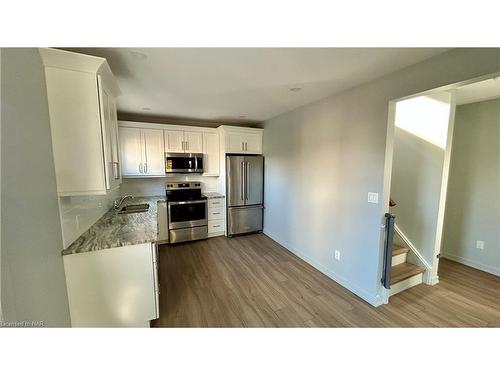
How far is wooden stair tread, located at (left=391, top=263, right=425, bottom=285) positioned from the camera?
7.34ft

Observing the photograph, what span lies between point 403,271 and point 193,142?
3.90m

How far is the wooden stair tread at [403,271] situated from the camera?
7.34 feet

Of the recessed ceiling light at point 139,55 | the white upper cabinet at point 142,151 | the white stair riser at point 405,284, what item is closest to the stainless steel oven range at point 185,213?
the white upper cabinet at point 142,151

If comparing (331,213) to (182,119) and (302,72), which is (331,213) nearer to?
(302,72)

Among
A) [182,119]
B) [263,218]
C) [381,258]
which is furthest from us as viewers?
[263,218]

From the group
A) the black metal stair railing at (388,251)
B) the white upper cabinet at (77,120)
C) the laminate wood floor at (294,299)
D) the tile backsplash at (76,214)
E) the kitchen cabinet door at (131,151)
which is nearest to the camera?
the white upper cabinet at (77,120)

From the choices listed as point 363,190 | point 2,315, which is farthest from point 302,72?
point 2,315

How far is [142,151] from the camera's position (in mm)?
3404

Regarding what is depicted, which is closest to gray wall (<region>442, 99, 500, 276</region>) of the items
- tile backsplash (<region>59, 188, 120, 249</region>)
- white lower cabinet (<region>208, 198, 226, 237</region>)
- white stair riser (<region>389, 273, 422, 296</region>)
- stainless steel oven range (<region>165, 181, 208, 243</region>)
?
white stair riser (<region>389, 273, 422, 296</region>)

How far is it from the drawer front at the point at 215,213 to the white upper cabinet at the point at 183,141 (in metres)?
1.22

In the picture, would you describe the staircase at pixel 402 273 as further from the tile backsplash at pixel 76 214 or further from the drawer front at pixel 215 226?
the tile backsplash at pixel 76 214
